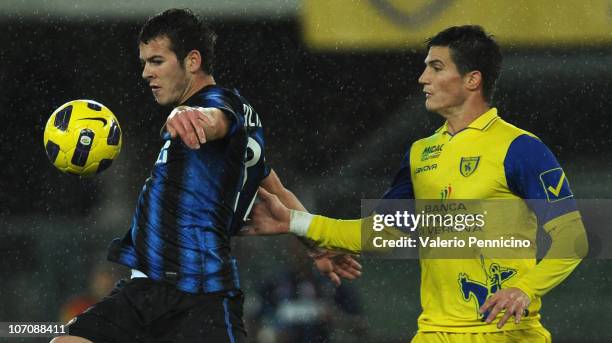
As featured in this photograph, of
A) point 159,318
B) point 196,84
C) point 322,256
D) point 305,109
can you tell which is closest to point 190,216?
point 159,318

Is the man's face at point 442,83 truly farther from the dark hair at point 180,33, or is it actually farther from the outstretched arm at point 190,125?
the outstretched arm at point 190,125

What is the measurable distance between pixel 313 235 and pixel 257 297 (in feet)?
11.7

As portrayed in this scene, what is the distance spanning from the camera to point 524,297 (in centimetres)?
426

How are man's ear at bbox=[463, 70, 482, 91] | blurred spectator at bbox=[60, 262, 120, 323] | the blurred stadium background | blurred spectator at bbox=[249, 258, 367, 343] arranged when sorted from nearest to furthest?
man's ear at bbox=[463, 70, 482, 91]
blurred spectator at bbox=[249, 258, 367, 343]
blurred spectator at bbox=[60, 262, 120, 323]
the blurred stadium background

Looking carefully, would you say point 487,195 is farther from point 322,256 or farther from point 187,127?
point 187,127

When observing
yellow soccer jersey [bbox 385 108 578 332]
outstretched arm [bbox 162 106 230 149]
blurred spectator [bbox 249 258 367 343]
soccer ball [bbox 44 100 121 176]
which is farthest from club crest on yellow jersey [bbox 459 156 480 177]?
blurred spectator [bbox 249 258 367 343]

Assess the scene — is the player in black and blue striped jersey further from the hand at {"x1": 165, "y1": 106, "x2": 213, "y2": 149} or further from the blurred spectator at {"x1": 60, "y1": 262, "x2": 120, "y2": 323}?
the blurred spectator at {"x1": 60, "y1": 262, "x2": 120, "y2": 323}

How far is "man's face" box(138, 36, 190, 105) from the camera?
4539 mm

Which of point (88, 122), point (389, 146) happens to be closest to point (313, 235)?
point (88, 122)

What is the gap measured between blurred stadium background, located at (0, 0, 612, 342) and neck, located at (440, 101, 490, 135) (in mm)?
3796

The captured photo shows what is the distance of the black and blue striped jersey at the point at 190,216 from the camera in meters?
4.26

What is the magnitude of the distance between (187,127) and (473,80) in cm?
181

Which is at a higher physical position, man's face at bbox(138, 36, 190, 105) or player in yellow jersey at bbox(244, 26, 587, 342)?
man's face at bbox(138, 36, 190, 105)

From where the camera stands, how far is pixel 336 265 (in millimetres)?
5148
